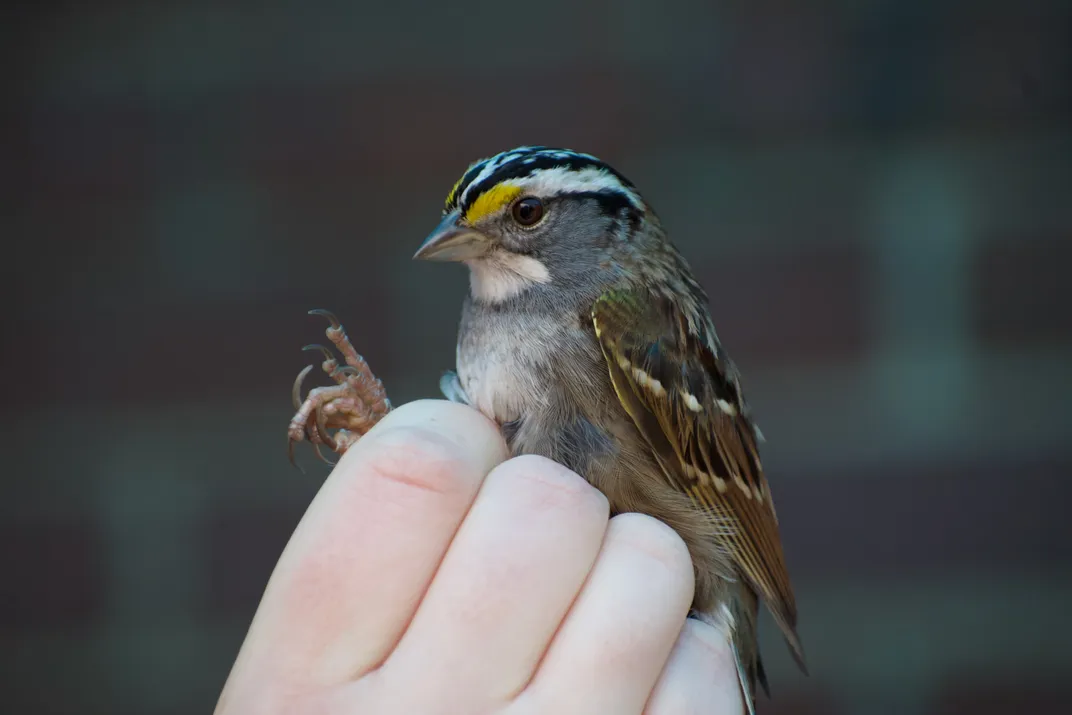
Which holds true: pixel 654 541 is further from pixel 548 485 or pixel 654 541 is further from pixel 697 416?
pixel 697 416

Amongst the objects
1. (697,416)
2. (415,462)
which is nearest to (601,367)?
(697,416)

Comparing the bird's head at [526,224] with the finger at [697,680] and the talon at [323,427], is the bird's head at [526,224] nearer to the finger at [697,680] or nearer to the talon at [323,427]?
the talon at [323,427]

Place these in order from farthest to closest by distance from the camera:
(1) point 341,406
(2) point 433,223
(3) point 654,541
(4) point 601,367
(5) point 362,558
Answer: (2) point 433,223, (1) point 341,406, (4) point 601,367, (3) point 654,541, (5) point 362,558

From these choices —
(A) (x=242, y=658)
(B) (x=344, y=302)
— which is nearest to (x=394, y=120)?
(B) (x=344, y=302)

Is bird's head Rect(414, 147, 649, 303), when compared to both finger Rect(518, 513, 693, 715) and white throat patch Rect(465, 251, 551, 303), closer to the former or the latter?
white throat patch Rect(465, 251, 551, 303)

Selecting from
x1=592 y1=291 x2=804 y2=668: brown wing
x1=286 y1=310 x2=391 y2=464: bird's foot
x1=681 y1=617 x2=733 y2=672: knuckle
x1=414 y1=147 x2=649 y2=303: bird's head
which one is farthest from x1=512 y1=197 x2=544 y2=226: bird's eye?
x1=681 y1=617 x2=733 y2=672: knuckle

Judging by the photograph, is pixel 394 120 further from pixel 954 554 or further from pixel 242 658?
pixel 954 554
